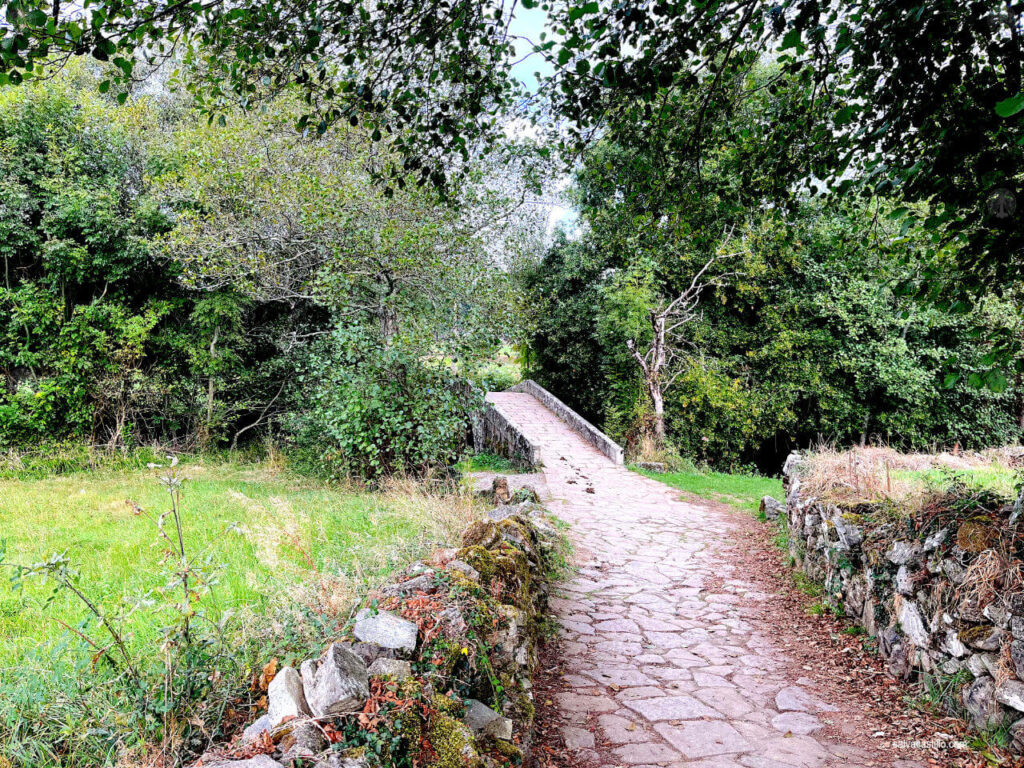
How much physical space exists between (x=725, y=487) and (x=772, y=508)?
3.13 m

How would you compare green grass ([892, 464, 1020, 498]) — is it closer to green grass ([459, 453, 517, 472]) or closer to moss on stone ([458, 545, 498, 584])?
moss on stone ([458, 545, 498, 584])

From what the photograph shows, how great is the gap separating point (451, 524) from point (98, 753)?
337 centimetres

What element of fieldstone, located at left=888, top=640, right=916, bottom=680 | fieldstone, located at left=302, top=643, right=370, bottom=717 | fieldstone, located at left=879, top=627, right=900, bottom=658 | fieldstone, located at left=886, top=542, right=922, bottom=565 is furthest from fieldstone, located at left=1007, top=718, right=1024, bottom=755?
fieldstone, located at left=302, top=643, right=370, bottom=717

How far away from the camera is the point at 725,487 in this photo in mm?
12172

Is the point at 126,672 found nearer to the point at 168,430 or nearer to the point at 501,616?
the point at 501,616

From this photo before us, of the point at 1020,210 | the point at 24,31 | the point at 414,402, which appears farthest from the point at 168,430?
the point at 1020,210

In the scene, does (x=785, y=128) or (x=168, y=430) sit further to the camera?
(x=168, y=430)

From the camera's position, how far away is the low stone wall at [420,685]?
7.19 feet

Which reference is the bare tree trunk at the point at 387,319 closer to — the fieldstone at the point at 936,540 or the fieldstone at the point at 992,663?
the fieldstone at the point at 936,540

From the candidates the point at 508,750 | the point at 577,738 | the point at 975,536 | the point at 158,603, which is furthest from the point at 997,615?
the point at 158,603

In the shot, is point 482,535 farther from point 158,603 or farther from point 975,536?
point 975,536

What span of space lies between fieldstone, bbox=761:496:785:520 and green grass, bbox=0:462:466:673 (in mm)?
5387

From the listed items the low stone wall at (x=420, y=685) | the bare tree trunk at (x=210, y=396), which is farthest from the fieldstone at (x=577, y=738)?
the bare tree trunk at (x=210, y=396)

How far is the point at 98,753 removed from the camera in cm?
221
